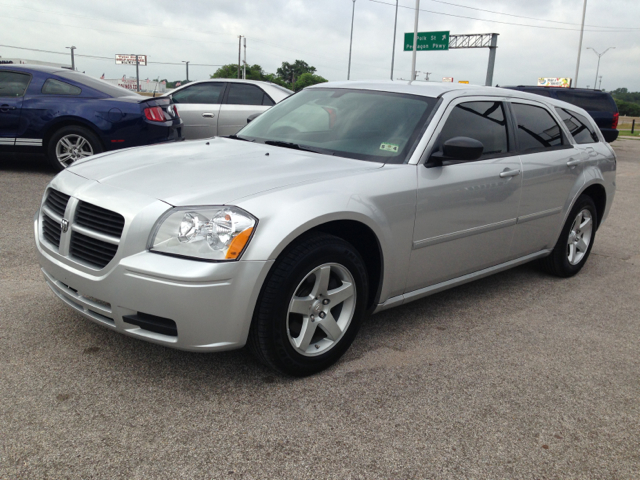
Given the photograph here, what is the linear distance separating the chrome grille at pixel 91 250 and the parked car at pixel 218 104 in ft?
24.4

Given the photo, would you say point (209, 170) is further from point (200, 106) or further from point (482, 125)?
point (200, 106)

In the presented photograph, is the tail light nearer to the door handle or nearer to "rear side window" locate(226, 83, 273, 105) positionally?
"rear side window" locate(226, 83, 273, 105)

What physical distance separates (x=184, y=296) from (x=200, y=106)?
27.0 ft

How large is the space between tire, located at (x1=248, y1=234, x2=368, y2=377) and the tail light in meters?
5.96

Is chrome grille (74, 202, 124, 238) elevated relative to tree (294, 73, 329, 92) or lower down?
lower down

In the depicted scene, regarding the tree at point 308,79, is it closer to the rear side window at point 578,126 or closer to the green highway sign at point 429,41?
the green highway sign at point 429,41

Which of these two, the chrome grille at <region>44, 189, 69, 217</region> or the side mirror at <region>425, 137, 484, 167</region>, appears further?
the side mirror at <region>425, 137, 484, 167</region>

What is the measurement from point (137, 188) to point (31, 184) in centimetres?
557

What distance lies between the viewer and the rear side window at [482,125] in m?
3.85

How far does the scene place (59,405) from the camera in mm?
2688

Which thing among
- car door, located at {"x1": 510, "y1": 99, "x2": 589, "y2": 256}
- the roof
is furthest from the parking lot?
the roof

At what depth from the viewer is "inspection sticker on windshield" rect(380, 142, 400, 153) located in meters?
3.59

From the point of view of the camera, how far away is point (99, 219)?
2.86 metres

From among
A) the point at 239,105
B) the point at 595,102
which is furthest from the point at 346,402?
the point at 595,102
